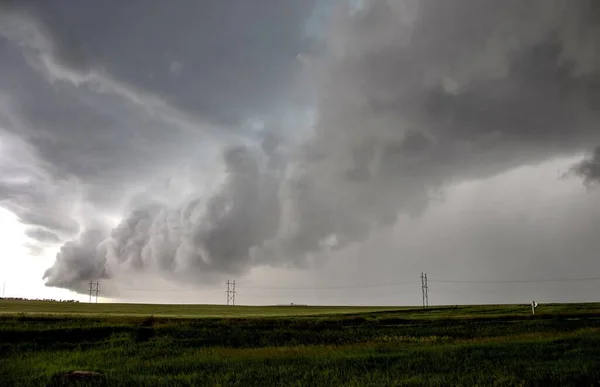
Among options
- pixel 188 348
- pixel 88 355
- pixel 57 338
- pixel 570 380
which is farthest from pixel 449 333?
pixel 57 338

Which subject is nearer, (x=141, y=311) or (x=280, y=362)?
(x=280, y=362)

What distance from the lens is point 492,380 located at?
61.9 feet

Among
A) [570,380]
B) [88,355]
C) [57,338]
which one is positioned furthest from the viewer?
[57,338]

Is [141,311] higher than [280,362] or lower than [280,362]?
lower

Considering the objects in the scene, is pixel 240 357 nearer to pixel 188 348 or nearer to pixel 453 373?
pixel 188 348

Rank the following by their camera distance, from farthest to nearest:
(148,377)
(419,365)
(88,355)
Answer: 1. (88,355)
2. (419,365)
3. (148,377)

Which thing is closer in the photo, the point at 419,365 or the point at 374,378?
the point at 374,378

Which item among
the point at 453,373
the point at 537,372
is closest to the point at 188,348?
the point at 453,373

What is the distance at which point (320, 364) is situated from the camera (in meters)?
24.6

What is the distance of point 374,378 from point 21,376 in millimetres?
17982

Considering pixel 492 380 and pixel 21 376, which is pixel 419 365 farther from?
pixel 21 376

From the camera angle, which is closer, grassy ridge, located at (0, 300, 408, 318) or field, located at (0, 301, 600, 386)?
field, located at (0, 301, 600, 386)

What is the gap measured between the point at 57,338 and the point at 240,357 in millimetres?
24144

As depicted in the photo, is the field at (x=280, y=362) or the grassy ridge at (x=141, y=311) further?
the grassy ridge at (x=141, y=311)
